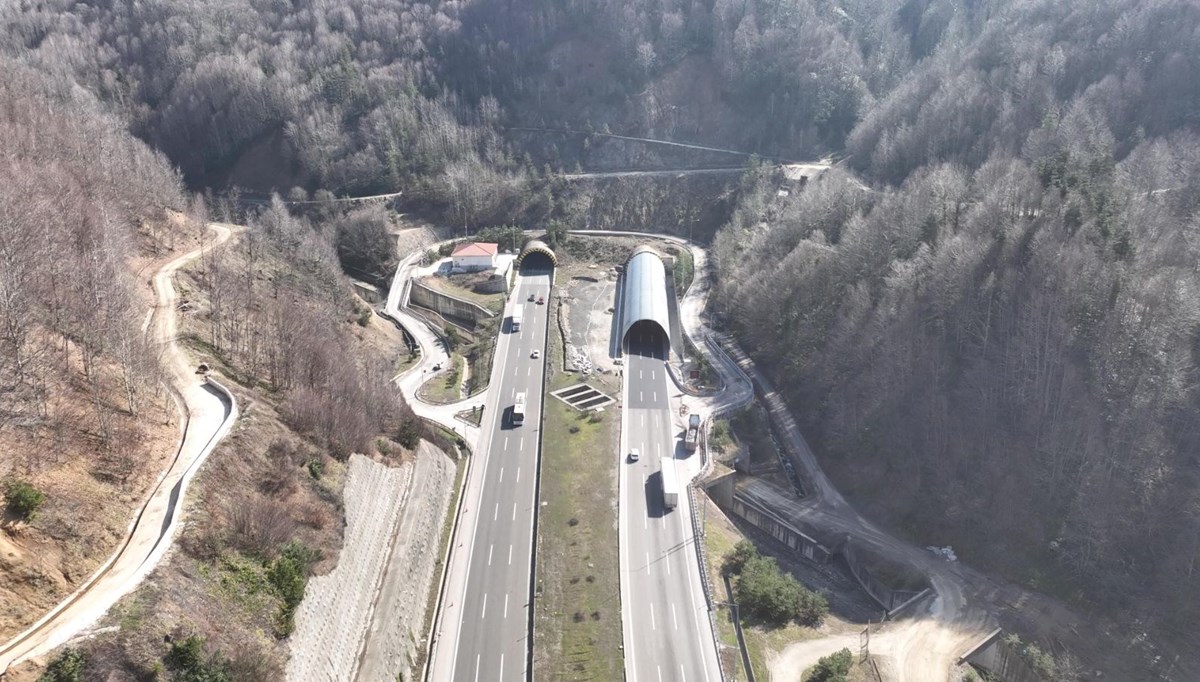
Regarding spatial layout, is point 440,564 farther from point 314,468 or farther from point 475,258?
point 475,258

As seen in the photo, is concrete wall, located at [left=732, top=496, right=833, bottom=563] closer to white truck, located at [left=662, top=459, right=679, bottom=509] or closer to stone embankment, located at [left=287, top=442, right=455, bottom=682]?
white truck, located at [left=662, top=459, right=679, bottom=509]

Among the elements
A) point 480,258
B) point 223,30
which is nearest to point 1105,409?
point 480,258

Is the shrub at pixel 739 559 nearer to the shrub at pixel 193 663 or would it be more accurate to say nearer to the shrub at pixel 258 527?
the shrub at pixel 258 527

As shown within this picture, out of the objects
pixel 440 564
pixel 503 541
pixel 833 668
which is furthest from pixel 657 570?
pixel 440 564

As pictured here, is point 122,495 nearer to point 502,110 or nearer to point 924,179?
point 924,179

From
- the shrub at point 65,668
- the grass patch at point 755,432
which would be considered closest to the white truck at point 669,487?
the grass patch at point 755,432

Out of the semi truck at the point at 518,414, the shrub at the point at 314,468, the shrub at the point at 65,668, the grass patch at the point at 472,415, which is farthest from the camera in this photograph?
the grass patch at the point at 472,415
